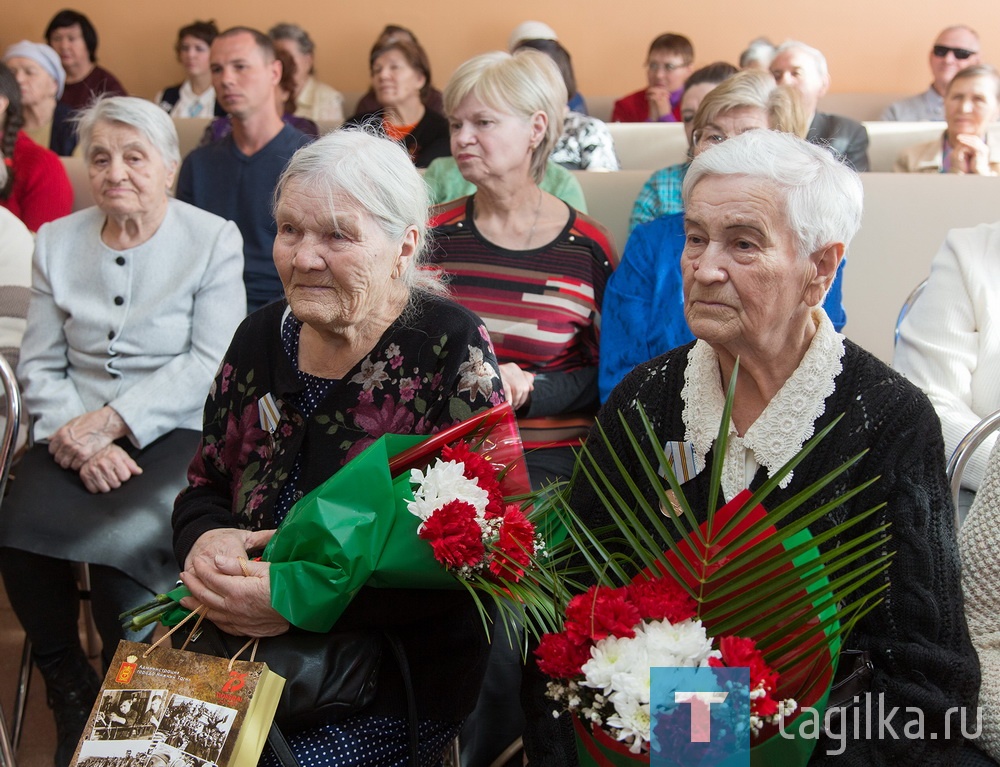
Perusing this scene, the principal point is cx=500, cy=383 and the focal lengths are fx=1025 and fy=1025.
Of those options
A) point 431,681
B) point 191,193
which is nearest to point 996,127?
point 191,193

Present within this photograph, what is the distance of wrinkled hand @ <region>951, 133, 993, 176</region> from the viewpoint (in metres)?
3.70

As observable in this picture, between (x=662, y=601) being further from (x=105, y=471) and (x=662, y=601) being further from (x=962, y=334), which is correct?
(x=105, y=471)

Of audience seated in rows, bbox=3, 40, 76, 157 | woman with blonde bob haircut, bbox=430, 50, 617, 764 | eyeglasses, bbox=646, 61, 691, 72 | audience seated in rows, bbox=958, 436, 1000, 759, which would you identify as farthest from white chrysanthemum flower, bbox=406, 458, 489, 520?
eyeglasses, bbox=646, 61, 691, 72

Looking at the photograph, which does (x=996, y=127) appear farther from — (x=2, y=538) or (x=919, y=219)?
(x=2, y=538)

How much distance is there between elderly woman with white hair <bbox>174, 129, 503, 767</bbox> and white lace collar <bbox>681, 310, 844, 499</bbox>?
0.35m

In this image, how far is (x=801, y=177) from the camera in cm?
138

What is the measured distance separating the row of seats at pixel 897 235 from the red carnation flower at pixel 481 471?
75.1 inches

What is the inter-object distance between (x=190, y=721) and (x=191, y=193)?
7.92ft

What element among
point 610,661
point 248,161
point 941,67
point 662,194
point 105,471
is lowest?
point 105,471

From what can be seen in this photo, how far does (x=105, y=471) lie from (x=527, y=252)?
112 cm

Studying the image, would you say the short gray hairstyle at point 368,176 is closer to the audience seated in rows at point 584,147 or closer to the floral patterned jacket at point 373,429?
the floral patterned jacket at point 373,429

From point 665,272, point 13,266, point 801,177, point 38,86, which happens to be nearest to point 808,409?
point 801,177

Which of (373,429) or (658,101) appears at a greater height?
(658,101)

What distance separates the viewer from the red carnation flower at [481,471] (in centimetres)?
127
